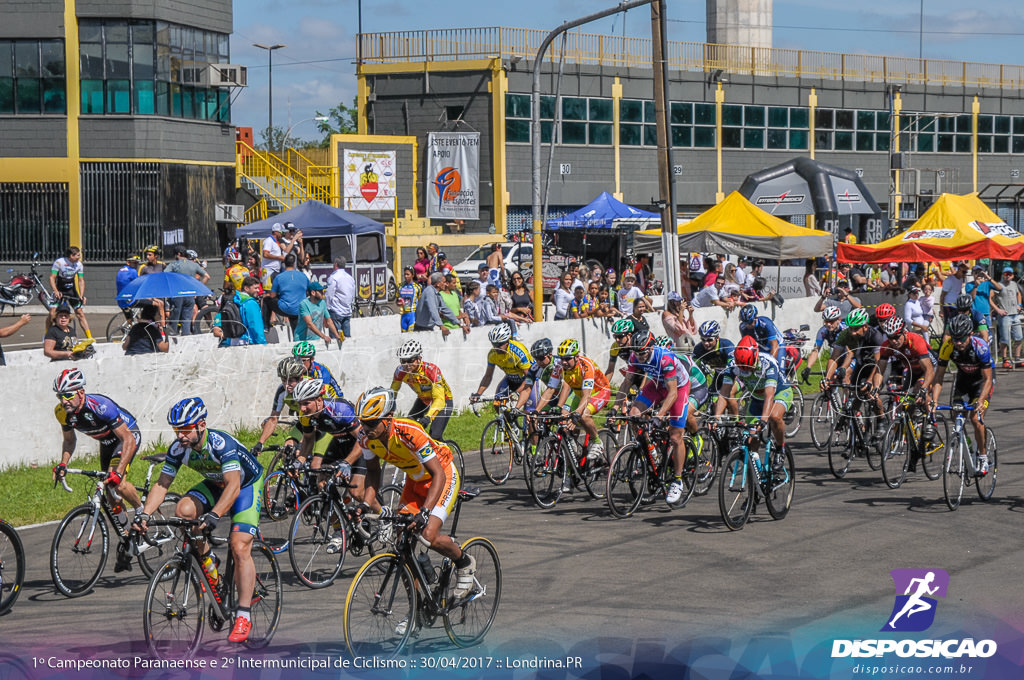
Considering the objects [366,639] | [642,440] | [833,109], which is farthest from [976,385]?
[833,109]

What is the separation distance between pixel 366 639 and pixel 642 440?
5304 millimetres

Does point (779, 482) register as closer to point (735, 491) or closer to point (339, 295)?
point (735, 491)

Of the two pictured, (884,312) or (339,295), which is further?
(339,295)

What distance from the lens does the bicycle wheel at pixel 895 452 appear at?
13.7 meters

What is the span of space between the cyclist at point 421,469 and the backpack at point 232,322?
9.35m

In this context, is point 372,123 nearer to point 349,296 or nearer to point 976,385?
point 349,296

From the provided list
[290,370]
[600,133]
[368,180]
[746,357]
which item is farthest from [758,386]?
[600,133]

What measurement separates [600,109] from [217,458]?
41.0 m

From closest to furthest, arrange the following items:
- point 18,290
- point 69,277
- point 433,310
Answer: point 433,310 < point 69,277 < point 18,290

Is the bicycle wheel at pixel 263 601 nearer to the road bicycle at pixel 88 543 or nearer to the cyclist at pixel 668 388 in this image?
the road bicycle at pixel 88 543

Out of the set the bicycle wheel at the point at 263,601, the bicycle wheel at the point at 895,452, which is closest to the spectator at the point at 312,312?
the bicycle wheel at the point at 895,452

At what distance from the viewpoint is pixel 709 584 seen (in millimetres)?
9922

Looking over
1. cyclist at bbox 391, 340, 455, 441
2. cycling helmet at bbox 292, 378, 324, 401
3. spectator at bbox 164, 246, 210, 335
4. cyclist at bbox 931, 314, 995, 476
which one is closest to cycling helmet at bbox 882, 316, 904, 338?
cyclist at bbox 931, 314, 995, 476

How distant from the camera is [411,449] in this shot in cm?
849
